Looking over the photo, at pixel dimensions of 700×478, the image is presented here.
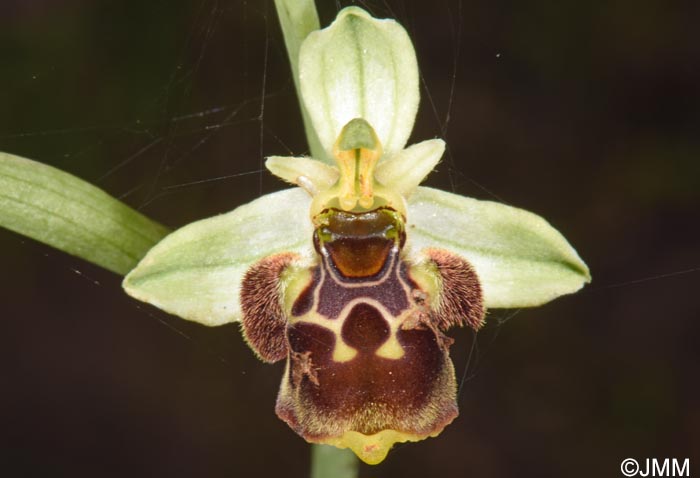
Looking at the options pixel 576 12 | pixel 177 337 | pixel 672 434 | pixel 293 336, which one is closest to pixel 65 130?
pixel 177 337

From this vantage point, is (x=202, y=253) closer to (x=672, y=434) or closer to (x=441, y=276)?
(x=441, y=276)

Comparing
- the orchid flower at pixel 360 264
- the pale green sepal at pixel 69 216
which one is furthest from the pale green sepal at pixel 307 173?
the pale green sepal at pixel 69 216

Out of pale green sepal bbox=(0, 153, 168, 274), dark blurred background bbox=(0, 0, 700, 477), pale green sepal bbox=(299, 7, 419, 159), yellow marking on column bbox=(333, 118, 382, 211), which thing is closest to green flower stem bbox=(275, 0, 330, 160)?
pale green sepal bbox=(299, 7, 419, 159)

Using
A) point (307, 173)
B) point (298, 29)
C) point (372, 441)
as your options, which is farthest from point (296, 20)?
point (372, 441)

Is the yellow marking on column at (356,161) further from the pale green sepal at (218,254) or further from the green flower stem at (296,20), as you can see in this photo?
the green flower stem at (296,20)

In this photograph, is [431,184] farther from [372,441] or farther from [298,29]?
[372,441]

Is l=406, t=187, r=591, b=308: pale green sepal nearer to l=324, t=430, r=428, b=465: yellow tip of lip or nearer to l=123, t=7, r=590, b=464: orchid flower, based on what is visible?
l=123, t=7, r=590, b=464: orchid flower
